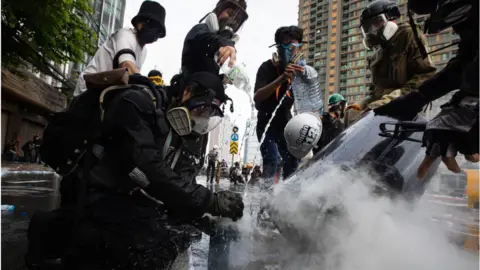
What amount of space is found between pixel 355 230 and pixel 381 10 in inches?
59.7

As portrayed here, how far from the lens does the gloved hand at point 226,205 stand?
1.95 metres

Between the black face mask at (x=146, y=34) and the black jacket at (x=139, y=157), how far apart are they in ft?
5.28

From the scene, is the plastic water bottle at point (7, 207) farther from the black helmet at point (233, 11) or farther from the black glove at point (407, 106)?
the black glove at point (407, 106)

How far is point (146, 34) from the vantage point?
3238mm

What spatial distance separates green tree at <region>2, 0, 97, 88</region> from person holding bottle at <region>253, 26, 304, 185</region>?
627 cm

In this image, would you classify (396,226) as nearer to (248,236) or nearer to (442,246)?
(442,246)

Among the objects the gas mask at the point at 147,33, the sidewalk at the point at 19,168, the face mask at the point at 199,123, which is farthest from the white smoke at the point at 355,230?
the sidewalk at the point at 19,168

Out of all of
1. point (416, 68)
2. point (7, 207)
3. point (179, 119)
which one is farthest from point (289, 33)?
point (7, 207)

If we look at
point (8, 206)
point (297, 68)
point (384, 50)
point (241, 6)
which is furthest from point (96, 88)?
point (8, 206)

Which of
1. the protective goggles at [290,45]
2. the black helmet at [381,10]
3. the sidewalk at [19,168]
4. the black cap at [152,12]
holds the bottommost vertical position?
the sidewalk at [19,168]

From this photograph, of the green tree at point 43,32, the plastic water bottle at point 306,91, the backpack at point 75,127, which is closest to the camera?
the backpack at point 75,127

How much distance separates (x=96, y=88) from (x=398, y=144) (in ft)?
5.25

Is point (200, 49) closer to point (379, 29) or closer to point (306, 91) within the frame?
point (379, 29)

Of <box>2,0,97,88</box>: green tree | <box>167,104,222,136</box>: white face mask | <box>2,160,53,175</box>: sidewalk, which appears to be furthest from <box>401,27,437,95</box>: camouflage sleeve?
<box>2,160,53,175</box>: sidewalk
